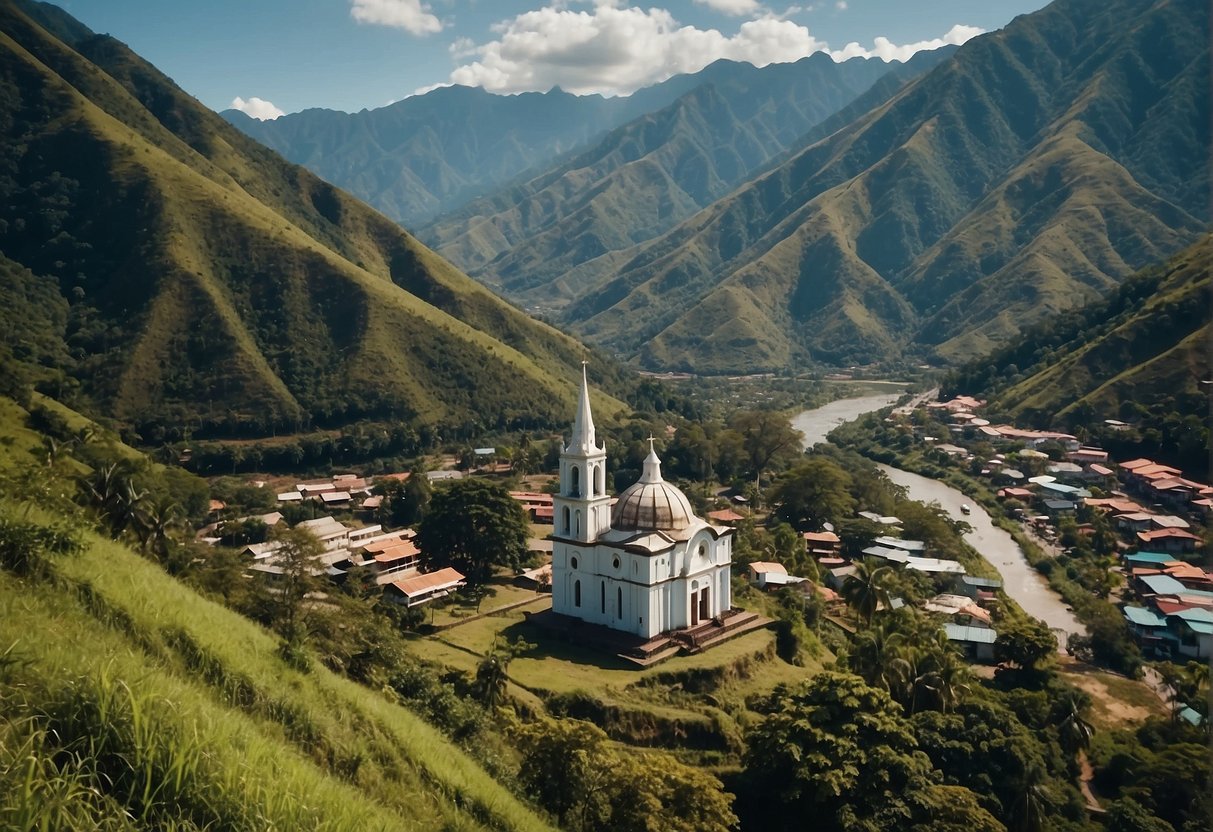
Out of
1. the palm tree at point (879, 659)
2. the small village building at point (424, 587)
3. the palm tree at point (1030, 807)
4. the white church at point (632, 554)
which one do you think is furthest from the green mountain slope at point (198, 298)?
the palm tree at point (1030, 807)

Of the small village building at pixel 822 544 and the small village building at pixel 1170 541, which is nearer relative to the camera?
the small village building at pixel 822 544

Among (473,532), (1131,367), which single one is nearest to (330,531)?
(473,532)

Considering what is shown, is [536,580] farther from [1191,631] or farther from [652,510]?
[1191,631]

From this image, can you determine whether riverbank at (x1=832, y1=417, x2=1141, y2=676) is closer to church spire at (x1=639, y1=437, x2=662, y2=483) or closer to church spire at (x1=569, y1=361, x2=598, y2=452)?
church spire at (x1=639, y1=437, x2=662, y2=483)

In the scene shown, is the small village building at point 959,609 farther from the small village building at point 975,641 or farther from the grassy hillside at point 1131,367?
the grassy hillside at point 1131,367

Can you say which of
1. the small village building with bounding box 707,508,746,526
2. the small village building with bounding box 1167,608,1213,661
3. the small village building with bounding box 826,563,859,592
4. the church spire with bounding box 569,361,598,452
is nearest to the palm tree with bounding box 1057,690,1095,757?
the small village building with bounding box 1167,608,1213,661
